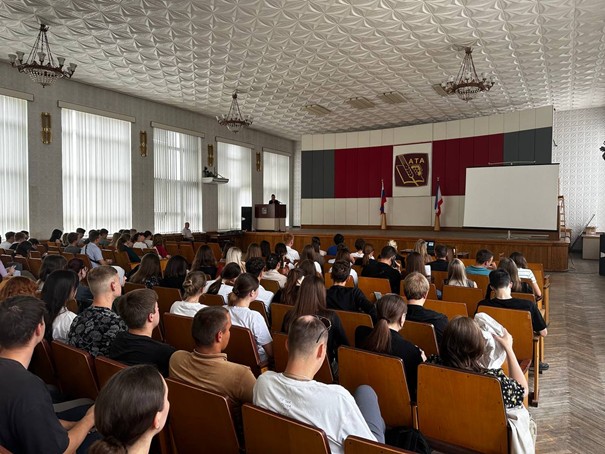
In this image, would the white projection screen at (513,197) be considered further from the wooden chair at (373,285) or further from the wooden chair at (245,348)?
the wooden chair at (245,348)

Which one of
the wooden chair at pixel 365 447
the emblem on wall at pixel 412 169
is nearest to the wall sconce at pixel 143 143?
the emblem on wall at pixel 412 169

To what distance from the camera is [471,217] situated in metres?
13.3

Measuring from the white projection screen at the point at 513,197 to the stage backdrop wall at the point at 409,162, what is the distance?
1214 millimetres

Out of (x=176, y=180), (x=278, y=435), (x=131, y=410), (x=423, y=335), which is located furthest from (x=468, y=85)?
(x=176, y=180)

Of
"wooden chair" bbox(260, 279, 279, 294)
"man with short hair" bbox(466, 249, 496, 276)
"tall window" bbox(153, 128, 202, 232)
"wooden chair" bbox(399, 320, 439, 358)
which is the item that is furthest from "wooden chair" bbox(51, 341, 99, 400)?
"tall window" bbox(153, 128, 202, 232)

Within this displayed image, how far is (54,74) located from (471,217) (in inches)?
447

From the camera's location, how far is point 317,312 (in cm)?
316

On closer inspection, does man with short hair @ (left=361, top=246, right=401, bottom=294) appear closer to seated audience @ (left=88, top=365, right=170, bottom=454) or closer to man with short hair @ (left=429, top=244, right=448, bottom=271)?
man with short hair @ (left=429, top=244, right=448, bottom=271)

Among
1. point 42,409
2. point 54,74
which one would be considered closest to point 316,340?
point 42,409

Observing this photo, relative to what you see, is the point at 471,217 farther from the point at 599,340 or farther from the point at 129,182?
the point at 129,182

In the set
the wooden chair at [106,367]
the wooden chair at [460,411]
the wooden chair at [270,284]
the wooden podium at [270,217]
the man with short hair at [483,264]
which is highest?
the wooden podium at [270,217]

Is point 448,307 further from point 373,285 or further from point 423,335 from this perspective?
point 373,285

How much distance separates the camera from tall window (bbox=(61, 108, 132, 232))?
1158 centimetres

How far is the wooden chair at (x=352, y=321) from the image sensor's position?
336cm
